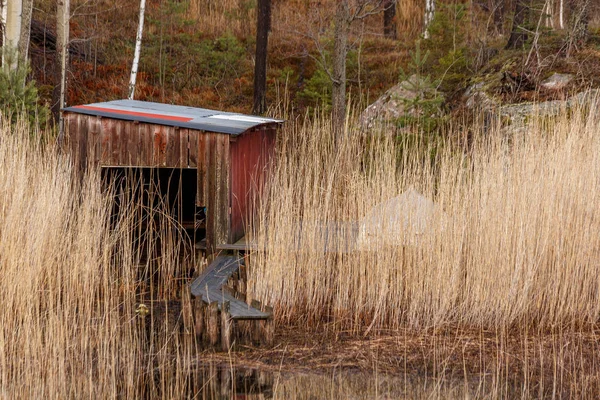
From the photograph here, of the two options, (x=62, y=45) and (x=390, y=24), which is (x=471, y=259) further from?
(x=390, y=24)

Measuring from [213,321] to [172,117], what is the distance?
2586 millimetres

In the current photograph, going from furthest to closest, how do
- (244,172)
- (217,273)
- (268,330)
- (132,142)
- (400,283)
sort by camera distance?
(244,172), (132,142), (217,273), (400,283), (268,330)

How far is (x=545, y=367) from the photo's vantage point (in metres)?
5.54

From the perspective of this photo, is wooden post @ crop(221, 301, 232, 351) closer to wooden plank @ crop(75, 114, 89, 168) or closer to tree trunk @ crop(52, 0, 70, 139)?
wooden plank @ crop(75, 114, 89, 168)

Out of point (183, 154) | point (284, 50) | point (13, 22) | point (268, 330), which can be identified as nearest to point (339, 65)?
point (183, 154)

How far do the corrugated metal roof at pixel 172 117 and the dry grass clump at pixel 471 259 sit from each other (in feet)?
3.73

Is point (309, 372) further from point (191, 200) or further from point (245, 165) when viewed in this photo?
point (191, 200)

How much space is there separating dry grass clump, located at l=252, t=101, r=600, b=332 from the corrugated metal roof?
1.14m

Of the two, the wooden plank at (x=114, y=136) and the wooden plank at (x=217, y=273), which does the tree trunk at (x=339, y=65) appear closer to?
the wooden plank at (x=114, y=136)

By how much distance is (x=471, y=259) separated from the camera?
6289 millimetres

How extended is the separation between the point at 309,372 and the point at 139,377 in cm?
112

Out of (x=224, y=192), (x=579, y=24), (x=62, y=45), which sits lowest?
(x=224, y=192)

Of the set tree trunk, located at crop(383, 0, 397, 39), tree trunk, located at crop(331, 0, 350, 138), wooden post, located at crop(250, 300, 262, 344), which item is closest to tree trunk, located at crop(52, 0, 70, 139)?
tree trunk, located at crop(331, 0, 350, 138)

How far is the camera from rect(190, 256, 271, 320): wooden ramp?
5.74 meters
